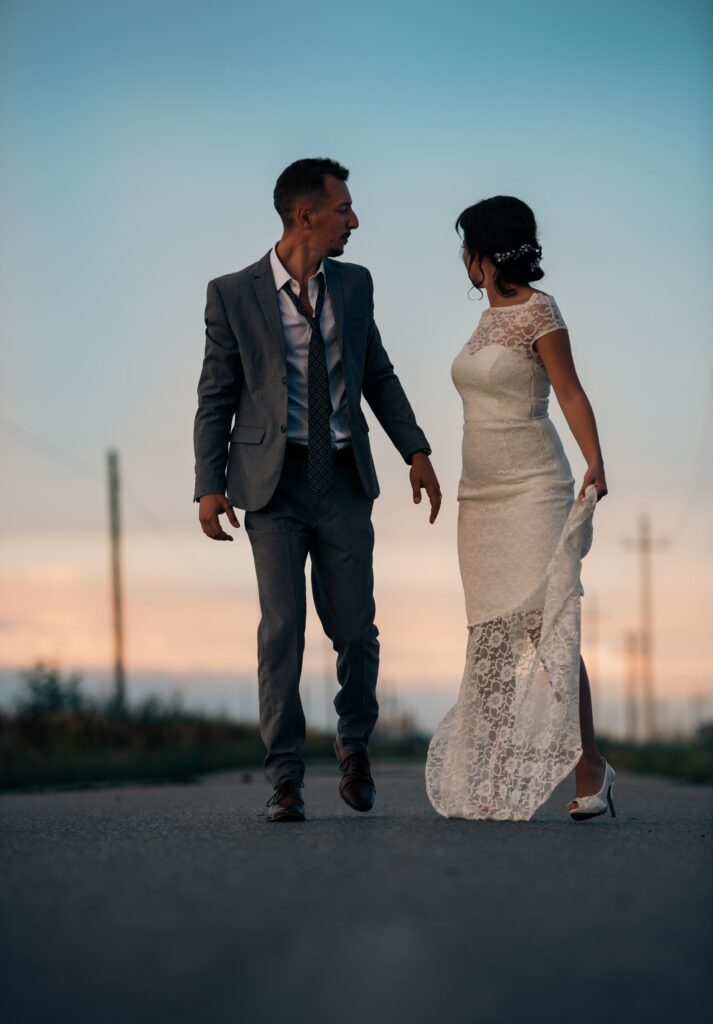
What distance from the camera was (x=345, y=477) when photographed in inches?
281

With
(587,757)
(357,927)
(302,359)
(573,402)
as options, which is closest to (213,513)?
(302,359)

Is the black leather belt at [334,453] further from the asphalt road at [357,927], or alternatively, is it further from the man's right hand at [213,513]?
the asphalt road at [357,927]

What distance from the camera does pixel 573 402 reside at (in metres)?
6.67

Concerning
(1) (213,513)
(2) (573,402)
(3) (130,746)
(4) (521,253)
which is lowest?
(3) (130,746)

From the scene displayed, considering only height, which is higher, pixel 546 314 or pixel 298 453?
pixel 546 314

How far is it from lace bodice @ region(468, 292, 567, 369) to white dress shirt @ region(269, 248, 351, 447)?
26.8 inches

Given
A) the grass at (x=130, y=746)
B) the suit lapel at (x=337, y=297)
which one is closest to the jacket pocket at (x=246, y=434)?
the suit lapel at (x=337, y=297)

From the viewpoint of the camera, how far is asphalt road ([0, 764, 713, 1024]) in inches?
131

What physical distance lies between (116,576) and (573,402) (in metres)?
28.5

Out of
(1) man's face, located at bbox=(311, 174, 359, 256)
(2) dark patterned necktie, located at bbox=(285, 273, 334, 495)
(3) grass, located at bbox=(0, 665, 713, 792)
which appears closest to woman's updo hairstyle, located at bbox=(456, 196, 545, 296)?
(1) man's face, located at bbox=(311, 174, 359, 256)

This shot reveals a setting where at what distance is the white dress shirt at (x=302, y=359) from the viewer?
7082 millimetres

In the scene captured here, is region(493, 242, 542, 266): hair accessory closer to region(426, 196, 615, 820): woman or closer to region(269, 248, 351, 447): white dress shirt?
region(426, 196, 615, 820): woman

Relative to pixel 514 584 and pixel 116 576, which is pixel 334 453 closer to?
pixel 514 584

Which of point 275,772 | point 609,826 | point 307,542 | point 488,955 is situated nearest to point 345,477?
point 307,542
